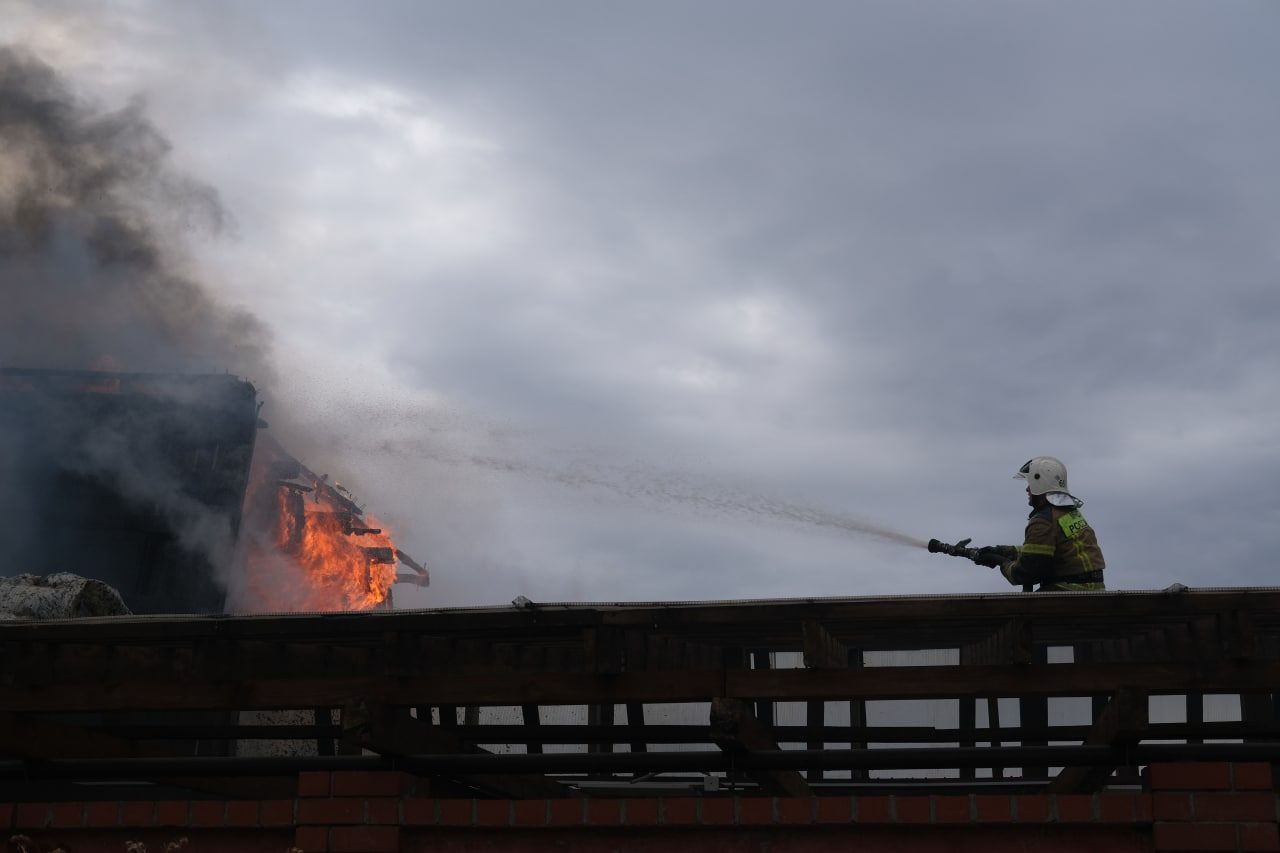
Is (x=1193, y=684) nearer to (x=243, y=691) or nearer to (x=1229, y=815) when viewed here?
(x=1229, y=815)

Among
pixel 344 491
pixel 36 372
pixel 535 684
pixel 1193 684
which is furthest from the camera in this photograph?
pixel 344 491

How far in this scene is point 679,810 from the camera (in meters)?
5.93

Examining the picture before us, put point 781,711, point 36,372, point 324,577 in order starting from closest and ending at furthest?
1. point 781,711
2. point 36,372
3. point 324,577

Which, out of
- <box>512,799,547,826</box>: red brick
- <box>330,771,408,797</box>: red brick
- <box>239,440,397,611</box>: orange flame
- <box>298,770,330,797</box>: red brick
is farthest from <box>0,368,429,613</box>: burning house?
<box>512,799,547,826</box>: red brick

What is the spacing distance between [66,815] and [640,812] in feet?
9.83

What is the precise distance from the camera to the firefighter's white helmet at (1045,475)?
9.05 metres

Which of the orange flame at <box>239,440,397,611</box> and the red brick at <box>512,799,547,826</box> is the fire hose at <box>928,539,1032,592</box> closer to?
the red brick at <box>512,799,547,826</box>

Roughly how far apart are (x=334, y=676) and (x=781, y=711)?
4.07m

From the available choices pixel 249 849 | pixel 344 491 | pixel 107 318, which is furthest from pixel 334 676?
pixel 107 318

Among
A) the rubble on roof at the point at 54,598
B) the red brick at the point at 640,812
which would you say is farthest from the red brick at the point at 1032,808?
the rubble on roof at the point at 54,598

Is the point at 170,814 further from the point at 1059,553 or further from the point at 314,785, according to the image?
the point at 1059,553

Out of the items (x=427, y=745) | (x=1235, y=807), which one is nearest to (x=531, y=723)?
(x=427, y=745)

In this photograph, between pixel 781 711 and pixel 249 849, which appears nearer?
pixel 249 849

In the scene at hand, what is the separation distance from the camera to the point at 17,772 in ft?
21.3
